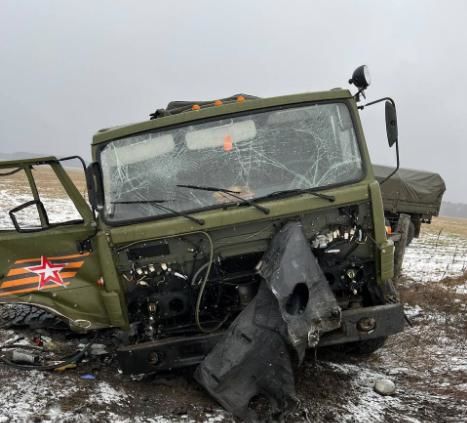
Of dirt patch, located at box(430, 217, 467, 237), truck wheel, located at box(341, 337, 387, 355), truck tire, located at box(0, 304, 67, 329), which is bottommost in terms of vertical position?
dirt patch, located at box(430, 217, 467, 237)

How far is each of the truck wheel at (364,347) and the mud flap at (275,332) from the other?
1.37 metres

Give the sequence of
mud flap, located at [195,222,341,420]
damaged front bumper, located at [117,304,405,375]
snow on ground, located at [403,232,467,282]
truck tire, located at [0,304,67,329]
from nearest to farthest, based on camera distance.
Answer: mud flap, located at [195,222,341,420]
damaged front bumper, located at [117,304,405,375]
truck tire, located at [0,304,67,329]
snow on ground, located at [403,232,467,282]

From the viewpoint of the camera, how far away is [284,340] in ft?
12.1

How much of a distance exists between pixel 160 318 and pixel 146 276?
0.39 m

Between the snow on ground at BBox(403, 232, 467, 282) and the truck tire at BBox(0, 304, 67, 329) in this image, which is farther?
the snow on ground at BBox(403, 232, 467, 282)

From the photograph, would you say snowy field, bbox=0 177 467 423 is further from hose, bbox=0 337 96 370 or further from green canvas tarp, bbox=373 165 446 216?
green canvas tarp, bbox=373 165 446 216

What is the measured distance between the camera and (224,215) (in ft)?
13.8

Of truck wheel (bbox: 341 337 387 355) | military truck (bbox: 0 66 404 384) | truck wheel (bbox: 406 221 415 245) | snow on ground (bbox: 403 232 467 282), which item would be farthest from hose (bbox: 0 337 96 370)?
truck wheel (bbox: 406 221 415 245)

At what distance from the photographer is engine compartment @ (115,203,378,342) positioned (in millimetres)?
4305

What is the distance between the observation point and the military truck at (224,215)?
4215 millimetres

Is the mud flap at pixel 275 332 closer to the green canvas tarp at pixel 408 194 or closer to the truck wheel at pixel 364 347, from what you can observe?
the truck wheel at pixel 364 347

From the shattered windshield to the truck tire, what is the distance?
7.20ft

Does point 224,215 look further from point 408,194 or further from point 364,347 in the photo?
point 408,194

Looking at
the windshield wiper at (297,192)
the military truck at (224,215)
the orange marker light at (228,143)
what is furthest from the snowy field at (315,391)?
the orange marker light at (228,143)
